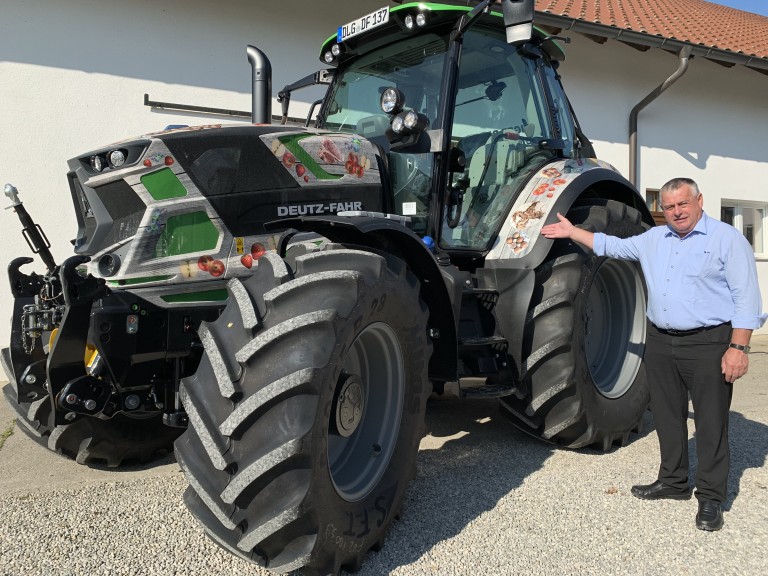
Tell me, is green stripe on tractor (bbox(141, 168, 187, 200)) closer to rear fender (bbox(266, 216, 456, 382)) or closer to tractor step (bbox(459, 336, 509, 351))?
rear fender (bbox(266, 216, 456, 382))

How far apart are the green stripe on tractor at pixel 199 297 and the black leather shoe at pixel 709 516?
94.2 inches

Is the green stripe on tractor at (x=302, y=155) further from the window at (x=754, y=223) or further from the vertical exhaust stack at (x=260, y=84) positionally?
the window at (x=754, y=223)

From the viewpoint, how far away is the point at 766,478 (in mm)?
3584

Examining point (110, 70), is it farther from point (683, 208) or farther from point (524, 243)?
point (683, 208)

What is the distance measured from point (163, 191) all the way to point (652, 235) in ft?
8.13

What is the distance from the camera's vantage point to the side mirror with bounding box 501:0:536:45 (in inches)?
121

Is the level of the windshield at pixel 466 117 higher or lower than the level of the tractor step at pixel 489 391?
higher

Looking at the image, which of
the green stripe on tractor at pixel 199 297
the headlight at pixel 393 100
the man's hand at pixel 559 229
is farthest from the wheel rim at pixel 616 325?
the green stripe on tractor at pixel 199 297

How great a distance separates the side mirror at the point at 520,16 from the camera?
3084 millimetres

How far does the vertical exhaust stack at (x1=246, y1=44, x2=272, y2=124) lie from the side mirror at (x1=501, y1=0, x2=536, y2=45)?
1456 millimetres

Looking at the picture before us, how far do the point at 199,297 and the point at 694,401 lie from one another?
2.44m

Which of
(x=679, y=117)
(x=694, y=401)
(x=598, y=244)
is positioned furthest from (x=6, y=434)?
(x=679, y=117)

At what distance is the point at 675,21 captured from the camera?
10.5 m

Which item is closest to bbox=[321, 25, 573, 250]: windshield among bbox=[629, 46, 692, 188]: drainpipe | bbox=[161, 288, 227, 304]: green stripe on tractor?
bbox=[161, 288, 227, 304]: green stripe on tractor
